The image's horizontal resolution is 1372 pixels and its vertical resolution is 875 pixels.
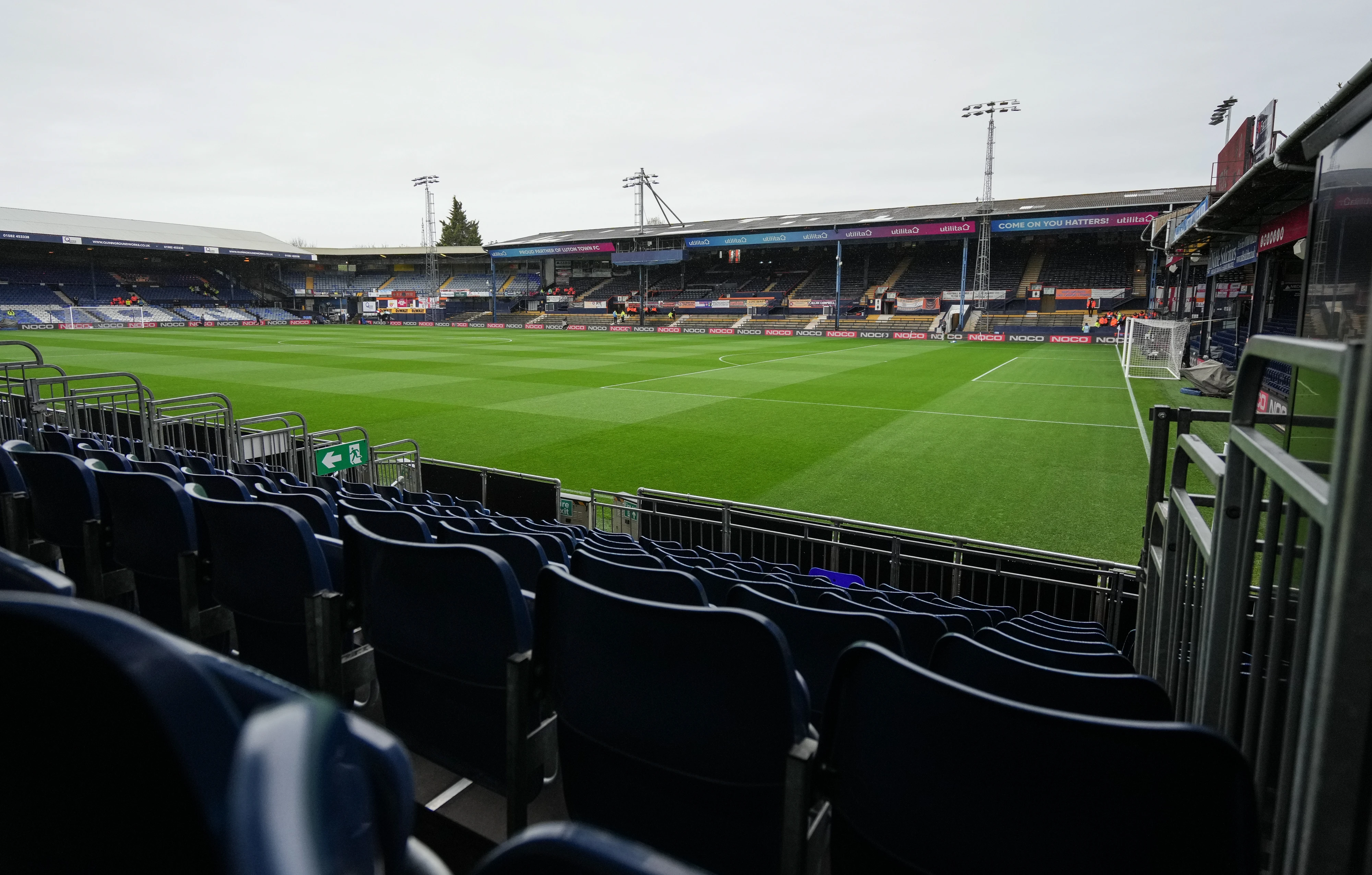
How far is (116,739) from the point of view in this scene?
0.76 m

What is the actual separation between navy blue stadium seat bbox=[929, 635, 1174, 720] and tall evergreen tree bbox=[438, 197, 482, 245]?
13243 centimetres

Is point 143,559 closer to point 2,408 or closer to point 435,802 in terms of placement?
point 435,802

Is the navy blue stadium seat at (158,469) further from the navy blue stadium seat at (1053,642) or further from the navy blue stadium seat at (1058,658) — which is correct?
the navy blue stadium seat at (1053,642)

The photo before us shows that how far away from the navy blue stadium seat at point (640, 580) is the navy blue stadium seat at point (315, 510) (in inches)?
67.1

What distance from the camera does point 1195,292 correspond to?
151 feet

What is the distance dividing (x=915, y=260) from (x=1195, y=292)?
2624 cm

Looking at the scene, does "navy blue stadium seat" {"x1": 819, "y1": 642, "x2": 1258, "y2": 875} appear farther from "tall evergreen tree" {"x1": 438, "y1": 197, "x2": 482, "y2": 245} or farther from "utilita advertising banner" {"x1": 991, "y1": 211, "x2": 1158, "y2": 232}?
"tall evergreen tree" {"x1": 438, "y1": 197, "x2": 482, "y2": 245}

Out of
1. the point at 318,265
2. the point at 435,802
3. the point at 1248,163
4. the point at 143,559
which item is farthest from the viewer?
the point at 318,265

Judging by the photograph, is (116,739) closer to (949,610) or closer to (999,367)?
(949,610)

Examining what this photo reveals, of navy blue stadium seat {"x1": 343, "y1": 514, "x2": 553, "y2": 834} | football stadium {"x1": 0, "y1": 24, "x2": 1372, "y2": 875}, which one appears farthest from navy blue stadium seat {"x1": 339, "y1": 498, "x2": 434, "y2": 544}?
navy blue stadium seat {"x1": 343, "y1": 514, "x2": 553, "y2": 834}

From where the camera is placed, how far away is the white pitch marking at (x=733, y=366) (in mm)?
26469

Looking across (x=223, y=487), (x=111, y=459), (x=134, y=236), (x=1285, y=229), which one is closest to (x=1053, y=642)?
(x=223, y=487)

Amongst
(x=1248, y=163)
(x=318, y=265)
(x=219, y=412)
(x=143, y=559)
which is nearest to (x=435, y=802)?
(x=143, y=559)

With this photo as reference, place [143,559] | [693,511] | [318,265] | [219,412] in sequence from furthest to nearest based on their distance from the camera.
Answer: [318,265]
[219,412]
[693,511]
[143,559]
